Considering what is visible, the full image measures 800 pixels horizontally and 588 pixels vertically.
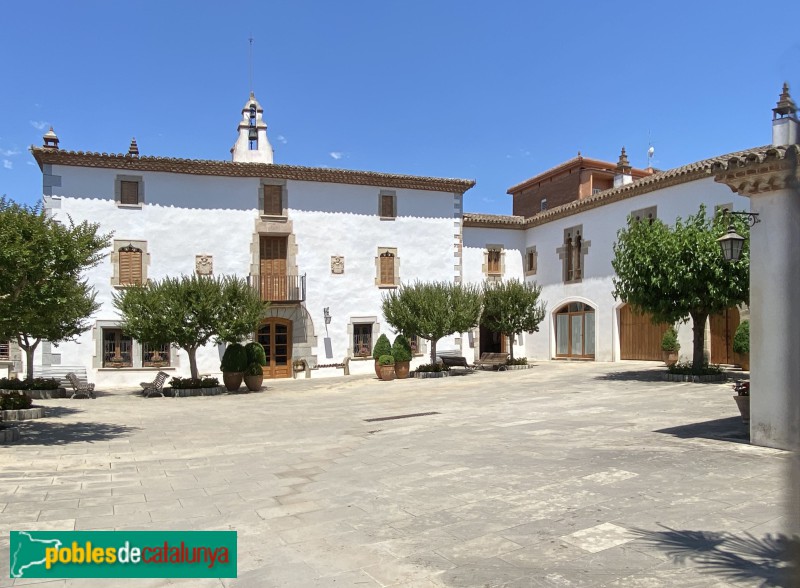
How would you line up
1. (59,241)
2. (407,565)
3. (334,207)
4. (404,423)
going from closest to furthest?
(407,565)
(59,241)
(404,423)
(334,207)

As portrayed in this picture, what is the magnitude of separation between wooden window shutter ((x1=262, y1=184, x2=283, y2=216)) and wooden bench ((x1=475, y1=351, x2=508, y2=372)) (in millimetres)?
9780

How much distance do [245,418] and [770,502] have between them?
10.1m

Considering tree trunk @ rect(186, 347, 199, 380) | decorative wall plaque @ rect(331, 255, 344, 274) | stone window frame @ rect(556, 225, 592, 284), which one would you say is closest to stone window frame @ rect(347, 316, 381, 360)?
decorative wall plaque @ rect(331, 255, 344, 274)

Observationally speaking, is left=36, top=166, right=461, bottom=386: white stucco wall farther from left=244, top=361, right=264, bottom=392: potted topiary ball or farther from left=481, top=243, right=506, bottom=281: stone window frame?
left=244, top=361, right=264, bottom=392: potted topiary ball

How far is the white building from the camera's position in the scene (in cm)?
2156

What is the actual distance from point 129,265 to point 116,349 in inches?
119

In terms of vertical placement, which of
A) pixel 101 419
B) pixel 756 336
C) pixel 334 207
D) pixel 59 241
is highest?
pixel 334 207

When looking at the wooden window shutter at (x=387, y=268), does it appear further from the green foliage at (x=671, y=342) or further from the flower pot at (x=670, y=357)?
the flower pot at (x=670, y=357)

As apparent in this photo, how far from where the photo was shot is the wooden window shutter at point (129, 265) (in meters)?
22.0

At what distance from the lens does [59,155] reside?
2111 cm

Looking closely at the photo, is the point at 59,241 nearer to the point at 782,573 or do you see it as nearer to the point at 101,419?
the point at 101,419

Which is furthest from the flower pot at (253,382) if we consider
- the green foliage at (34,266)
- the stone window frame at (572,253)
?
the stone window frame at (572,253)

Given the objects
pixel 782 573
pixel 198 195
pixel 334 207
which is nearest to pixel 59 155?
pixel 198 195

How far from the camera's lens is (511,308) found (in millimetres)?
23391
